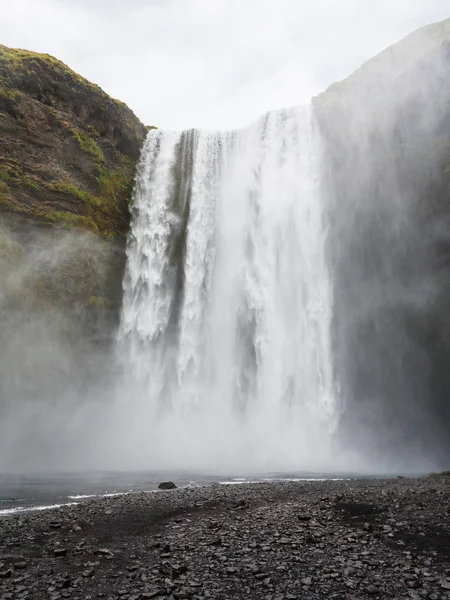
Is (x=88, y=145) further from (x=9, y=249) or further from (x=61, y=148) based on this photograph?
(x=9, y=249)

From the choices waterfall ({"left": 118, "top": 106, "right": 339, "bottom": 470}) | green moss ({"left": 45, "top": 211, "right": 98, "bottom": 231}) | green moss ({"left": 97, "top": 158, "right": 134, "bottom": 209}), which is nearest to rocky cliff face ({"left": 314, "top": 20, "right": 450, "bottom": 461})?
waterfall ({"left": 118, "top": 106, "right": 339, "bottom": 470})

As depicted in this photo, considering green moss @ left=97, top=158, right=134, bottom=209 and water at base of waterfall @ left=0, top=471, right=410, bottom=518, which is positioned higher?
green moss @ left=97, top=158, right=134, bottom=209

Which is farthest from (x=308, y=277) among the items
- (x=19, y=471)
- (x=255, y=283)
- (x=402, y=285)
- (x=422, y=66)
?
(x=19, y=471)

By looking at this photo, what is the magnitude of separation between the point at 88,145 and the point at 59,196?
204 inches

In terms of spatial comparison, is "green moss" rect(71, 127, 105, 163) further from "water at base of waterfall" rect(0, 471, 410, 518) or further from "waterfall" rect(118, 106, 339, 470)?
"water at base of waterfall" rect(0, 471, 410, 518)

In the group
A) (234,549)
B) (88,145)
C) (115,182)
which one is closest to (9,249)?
(115,182)

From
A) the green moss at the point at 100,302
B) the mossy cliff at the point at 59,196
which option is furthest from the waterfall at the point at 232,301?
the mossy cliff at the point at 59,196

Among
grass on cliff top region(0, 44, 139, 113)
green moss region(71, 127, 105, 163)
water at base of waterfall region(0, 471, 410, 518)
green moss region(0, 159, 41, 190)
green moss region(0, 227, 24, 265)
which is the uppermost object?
grass on cliff top region(0, 44, 139, 113)

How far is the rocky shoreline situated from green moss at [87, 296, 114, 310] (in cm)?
1976

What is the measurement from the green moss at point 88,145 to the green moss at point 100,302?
400 inches

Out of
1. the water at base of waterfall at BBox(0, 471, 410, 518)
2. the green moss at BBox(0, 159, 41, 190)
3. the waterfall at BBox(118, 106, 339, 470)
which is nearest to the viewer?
the water at base of waterfall at BBox(0, 471, 410, 518)

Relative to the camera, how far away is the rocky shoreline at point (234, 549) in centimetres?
602

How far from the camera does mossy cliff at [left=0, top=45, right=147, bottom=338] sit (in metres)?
27.7

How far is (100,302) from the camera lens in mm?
30531
